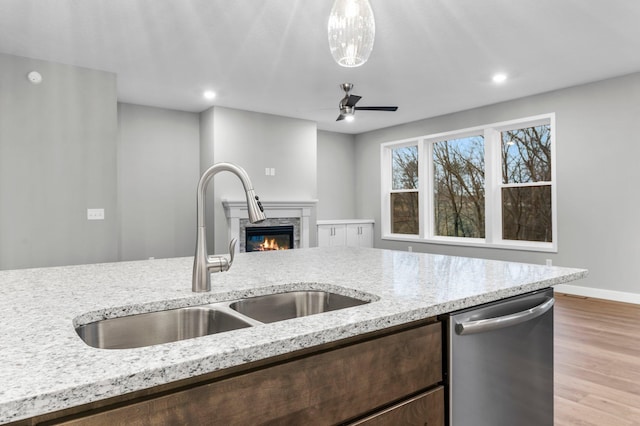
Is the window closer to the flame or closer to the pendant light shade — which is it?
the flame

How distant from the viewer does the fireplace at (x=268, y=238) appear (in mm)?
5953

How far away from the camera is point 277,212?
610 cm

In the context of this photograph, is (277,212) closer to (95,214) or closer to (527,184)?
(95,214)

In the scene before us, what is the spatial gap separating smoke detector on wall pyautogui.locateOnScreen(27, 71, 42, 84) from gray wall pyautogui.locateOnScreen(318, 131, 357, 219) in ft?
14.7

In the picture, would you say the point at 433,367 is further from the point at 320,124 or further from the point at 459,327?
the point at 320,124

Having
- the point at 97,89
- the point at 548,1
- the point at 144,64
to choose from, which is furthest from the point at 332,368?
the point at 97,89

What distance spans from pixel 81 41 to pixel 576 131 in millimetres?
5378

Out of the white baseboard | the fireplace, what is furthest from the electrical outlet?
the white baseboard

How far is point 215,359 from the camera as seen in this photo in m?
0.69

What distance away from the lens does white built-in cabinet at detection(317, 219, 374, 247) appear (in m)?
6.84

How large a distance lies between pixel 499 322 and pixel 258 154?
5.29m

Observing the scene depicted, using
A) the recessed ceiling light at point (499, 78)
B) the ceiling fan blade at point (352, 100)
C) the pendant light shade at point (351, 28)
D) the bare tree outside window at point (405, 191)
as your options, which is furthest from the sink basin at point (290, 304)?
the bare tree outside window at point (405, 191)

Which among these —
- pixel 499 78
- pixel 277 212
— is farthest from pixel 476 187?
pixel 277 212

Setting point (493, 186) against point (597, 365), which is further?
point (493, 186)
